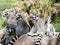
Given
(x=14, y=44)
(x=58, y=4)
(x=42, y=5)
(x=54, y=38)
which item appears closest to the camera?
(x=54, y=38)

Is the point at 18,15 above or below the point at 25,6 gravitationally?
above

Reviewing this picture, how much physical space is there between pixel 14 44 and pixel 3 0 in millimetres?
5298

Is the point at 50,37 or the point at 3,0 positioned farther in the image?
the point at 3,0

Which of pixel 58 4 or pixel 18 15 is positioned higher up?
pixel 18 15

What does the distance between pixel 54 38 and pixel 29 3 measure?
439cm

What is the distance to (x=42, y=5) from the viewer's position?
6.88 meters

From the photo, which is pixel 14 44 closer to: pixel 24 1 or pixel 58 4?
pixel 24 1

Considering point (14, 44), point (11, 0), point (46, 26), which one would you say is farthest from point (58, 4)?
point (14, 44)

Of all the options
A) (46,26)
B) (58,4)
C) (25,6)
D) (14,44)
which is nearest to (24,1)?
(25,6)

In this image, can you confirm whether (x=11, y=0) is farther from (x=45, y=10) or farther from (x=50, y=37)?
(x=50, y=37)

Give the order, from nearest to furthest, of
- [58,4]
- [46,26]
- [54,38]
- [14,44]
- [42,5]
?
[54,38] < [14,44] < [46,26] < [42,5] < [58,4]

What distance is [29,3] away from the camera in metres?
6.92

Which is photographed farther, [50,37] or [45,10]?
[45,10]

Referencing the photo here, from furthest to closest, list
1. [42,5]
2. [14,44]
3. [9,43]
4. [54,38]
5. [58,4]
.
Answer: [58,4] < [42,5] < [9,43] < [14,44] < [54,38]
